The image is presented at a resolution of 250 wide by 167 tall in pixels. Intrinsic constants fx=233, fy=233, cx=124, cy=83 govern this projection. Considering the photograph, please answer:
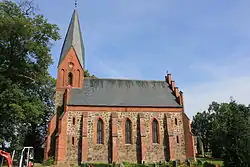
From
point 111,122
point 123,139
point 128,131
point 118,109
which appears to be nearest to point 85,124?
point 111,122

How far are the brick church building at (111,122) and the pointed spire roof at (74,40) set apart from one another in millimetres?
205

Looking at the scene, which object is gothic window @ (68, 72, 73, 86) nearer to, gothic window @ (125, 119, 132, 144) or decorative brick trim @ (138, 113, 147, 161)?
gothic window @ (125, 119, 132, 144)

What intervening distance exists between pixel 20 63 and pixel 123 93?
1425 centimetres

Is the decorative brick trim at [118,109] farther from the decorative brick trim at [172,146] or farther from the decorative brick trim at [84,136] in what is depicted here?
the decorative brick trim at [172,146]

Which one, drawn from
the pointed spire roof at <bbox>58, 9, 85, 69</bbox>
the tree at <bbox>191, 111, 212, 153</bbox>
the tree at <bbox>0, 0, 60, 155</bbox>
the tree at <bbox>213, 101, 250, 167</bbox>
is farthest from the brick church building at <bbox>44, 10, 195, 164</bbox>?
the tree at <bbox>191, 111, 212, 153</bbox>

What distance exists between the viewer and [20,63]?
2862cm

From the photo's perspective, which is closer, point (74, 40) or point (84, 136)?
point (84, 136)

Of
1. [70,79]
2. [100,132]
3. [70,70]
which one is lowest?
[100,132]

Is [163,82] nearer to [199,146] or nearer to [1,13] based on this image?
[1,13]

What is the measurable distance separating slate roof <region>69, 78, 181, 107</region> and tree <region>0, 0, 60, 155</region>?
532 centimetres

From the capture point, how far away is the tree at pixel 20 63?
26000mm

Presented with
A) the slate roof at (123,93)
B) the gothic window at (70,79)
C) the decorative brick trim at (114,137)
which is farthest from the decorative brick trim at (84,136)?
the gothic window at (70,79)

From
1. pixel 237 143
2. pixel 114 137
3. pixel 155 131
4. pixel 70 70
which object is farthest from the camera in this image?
pixel 70 70

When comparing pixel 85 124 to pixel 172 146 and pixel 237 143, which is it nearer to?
pixel 172 146
